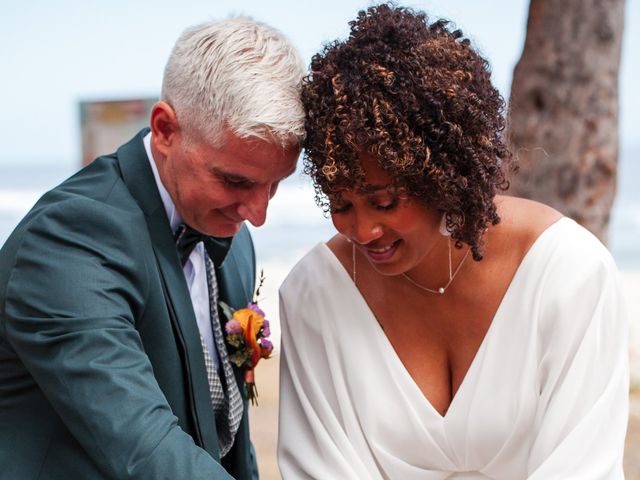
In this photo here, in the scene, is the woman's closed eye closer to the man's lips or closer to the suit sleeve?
the man's lips

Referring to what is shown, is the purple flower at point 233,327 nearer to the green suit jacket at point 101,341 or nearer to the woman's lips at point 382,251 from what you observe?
the green suit jacket at point 101,341

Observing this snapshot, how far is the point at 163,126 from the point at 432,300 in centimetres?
107

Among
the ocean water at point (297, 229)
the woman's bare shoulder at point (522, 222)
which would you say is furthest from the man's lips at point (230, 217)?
the ocean water at point (297, 229)

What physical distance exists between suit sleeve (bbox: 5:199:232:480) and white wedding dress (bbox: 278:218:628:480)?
0.74 metres

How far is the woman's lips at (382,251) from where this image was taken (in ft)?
10.2

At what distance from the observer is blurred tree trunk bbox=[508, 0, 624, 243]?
6723 millimetres

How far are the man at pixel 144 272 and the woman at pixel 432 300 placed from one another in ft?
0.63

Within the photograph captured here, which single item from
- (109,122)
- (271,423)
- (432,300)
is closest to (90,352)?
(432,300)

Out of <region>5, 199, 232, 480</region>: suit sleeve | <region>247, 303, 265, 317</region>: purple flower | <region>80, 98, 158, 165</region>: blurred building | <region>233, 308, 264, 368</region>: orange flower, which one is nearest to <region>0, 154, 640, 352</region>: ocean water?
<region>80, 98, 158, 165</region>: blurred building

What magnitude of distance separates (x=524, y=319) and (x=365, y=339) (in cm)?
53

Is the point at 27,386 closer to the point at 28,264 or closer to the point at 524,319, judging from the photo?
the point at 28,264

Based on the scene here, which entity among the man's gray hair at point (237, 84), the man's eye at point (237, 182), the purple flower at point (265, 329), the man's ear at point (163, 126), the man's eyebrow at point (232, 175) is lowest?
the purple flower at point (265, 329)

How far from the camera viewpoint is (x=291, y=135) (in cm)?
288

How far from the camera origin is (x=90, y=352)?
104 inches
